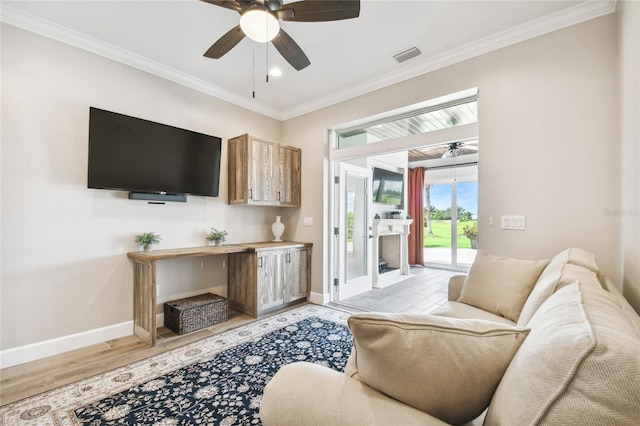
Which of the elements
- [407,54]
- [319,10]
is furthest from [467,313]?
[407,54]

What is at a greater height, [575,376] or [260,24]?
[260,24]

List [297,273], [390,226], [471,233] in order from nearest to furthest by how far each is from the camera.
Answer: [297,273]
[390,226]
[471,233]

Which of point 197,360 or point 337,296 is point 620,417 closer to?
point 197,360

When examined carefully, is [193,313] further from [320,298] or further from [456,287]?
[456,287]

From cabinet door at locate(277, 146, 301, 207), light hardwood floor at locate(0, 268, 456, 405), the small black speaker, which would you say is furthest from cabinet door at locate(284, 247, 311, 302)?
the small black speaker

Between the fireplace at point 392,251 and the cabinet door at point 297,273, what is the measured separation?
1.71 meters

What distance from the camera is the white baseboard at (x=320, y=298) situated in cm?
393

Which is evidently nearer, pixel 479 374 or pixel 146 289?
pixel 479 374

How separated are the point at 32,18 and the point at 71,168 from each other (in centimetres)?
128

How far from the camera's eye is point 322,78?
3416mm

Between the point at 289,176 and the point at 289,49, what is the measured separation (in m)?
2.06

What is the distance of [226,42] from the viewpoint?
221cm

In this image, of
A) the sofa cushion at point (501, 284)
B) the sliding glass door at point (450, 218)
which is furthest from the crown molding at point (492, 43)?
the sliding glass door at point (450, 218)

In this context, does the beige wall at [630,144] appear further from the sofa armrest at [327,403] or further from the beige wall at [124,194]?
the sofa armrest at [327,403]
